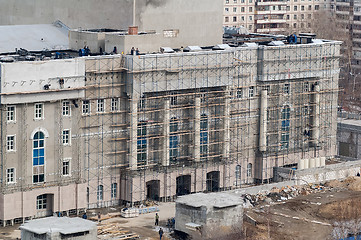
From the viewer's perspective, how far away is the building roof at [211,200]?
4491 inches

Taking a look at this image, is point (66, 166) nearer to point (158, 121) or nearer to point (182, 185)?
point (158, 121)

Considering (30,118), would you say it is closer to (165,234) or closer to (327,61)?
(165,234)

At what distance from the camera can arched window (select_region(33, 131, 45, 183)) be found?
117 m

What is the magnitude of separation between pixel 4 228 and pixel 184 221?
1581 cm

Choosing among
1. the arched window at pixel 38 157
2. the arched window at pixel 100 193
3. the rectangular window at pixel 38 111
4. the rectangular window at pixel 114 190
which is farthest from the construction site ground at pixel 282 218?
the rectangular window at pixel 38 111

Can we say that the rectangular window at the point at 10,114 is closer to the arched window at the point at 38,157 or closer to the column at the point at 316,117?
the arched window at the point at 38,157

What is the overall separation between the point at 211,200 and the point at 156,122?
13031 mm

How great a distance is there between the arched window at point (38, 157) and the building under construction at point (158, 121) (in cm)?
10

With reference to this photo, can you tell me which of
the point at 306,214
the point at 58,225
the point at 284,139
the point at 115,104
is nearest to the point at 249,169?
the point at 284,139

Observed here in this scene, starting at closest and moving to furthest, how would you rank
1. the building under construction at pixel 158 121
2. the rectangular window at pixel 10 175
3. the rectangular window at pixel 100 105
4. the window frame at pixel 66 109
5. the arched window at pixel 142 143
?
the rectangular window at pixel 10 175
the building under construction at pixel 158 121
the window frame at pixel 66 109
the rectangular window at pixel 100 105
the arched window at pixel 142 143

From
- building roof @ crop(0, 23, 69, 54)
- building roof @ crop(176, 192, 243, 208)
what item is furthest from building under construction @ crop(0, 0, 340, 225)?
building roof @ crop(0, 23, 69, 54)

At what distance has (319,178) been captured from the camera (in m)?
137

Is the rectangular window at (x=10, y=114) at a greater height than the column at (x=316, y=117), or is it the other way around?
the rectangular window at (x=10, y=114)

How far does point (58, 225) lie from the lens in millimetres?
107000
